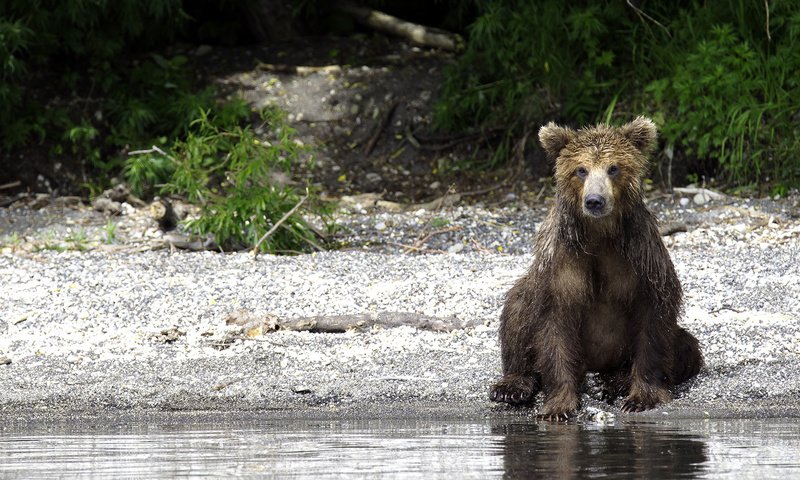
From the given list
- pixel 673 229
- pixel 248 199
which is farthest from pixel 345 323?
pixel 673 229

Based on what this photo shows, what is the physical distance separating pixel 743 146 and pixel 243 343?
A: 6.11 meters

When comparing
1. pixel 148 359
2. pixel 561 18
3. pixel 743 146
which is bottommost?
pixel 148 359

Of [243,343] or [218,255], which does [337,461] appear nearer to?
[243,343]

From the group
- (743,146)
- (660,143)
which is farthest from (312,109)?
(743,146)

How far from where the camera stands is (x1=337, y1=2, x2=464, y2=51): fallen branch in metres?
14.9

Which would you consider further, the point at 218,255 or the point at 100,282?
the point at 218,255

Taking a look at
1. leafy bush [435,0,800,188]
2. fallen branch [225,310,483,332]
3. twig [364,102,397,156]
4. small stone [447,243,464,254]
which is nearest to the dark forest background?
leafy bush [435,0,800,188]

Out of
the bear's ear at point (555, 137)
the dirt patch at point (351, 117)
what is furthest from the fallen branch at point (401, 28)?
the bear's ear at point (555, 137)

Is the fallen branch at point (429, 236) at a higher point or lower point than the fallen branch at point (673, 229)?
lower

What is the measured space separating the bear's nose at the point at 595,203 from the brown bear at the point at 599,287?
0.04 m

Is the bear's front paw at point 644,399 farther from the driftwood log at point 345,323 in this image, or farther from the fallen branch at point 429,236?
the fallen branch at point 429,236

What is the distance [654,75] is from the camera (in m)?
12.2

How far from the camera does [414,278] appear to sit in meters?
8.21

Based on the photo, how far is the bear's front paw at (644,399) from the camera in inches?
224
